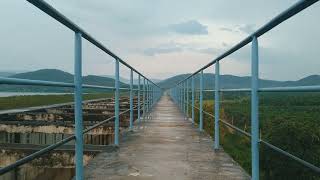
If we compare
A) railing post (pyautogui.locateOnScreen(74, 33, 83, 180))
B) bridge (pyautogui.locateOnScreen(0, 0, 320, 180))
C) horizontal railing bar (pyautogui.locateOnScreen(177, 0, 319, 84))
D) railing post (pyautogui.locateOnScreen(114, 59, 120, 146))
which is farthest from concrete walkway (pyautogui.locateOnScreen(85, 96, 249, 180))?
horizontal railing bar (pyautogui.locateOnScreen(177, 0, 319, 84))

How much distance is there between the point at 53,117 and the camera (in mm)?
9797

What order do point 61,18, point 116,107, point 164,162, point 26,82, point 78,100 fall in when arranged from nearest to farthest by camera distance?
1. point 26,82
2. point 61,18
3. point 78,100
4. point 164,162
5. point 116,107

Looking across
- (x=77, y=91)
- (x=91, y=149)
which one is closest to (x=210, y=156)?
(x=91, y=149)

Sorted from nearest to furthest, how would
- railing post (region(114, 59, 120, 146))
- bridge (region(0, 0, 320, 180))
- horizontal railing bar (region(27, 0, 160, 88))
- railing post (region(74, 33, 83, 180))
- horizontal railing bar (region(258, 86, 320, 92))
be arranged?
horizontal railing bar (region(258, 86, 320, 92))
horizontal railing bar (region(27, 0, 160, 88))
bridge (region(0, 0, 320, 180))
railing post (region(74, 33, 83, 180))
railing post (region(114, 59, 120, 146))

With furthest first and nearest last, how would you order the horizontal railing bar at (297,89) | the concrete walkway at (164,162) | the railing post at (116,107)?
the railing post at (116,107)
the concrete walkway at (164,162)
the horizontal railing bar at (297,89)

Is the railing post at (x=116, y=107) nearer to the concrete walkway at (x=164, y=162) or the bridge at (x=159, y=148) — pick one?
the bridge at (x=159, y=148)

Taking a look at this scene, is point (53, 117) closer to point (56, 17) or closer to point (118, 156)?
point (118, 156)

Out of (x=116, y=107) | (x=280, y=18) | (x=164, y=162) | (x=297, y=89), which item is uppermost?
(x=280, y=18)

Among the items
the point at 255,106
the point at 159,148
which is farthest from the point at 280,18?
the point at 159,148

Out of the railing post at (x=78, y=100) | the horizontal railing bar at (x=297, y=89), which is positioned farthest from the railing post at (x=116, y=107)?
the horizontal railing bar at (x=297, y=89)

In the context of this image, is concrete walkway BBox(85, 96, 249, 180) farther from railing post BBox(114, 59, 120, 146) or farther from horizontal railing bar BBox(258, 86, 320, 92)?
horizontal railing bar BBox(258, 86, 320, 92)

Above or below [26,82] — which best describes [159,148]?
below

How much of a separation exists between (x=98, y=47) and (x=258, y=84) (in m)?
1.68

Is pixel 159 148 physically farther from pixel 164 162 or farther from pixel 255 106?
pixel 255 106
